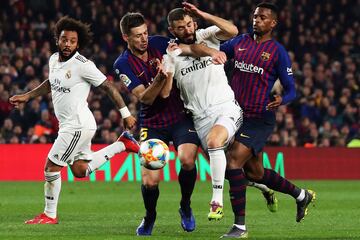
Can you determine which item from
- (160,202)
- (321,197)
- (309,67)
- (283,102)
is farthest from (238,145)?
(309,67)

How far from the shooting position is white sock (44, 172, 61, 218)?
38.6 feet

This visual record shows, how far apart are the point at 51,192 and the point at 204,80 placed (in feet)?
7.98

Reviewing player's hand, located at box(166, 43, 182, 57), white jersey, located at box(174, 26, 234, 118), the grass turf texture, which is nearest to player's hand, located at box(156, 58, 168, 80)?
player's hand, located at box(166, 43, 182, 57)

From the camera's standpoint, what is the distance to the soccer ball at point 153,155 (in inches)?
406

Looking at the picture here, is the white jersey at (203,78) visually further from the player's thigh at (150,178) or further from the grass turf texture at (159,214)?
the grass turf texture at (159,214)

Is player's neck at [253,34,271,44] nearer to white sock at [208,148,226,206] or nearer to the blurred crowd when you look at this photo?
white sock at [208,148,226,206]

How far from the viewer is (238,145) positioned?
10672mm

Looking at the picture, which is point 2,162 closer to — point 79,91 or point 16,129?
point 16,129

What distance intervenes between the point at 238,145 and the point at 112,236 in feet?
5.48

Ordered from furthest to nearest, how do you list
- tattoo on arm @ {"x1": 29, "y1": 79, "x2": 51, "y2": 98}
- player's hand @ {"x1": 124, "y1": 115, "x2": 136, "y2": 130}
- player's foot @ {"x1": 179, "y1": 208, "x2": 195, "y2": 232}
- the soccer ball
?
tattoo on arm @ {"x1": 29, "y1": 79, "x2": 51, "y2": 98} < player's hand @ {"x1": 124, "y1": 115, "x2": 136, "y2": 130} < player's foot @ {"x1": 179, "y1": 208, "x2": 195, "y2": 232} < the soccer ball

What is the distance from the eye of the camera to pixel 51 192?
11.8 metres

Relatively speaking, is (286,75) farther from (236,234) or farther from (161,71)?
(236,234)

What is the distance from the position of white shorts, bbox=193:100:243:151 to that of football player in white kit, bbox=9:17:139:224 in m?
1.06

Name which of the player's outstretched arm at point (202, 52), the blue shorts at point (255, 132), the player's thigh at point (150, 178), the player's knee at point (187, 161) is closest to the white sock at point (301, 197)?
the blue shorts at point (255, 132)
